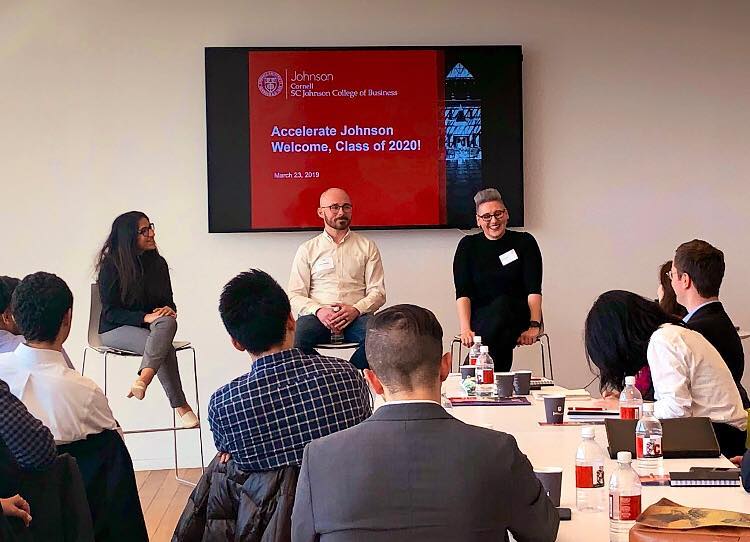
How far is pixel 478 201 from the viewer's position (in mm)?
6176

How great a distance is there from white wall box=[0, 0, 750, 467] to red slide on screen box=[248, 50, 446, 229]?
0.15 m

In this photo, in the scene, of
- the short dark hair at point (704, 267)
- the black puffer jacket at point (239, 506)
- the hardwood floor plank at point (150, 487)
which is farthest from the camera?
the hardwood floor plank at point (150, 487)

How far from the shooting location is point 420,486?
1917mm

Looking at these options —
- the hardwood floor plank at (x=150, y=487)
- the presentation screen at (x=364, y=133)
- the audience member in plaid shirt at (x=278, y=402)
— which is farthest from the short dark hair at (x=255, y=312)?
the presentation screen at (x=364, y=133)

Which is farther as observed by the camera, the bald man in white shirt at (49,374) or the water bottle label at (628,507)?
the bald man in white shirt at (49,374)

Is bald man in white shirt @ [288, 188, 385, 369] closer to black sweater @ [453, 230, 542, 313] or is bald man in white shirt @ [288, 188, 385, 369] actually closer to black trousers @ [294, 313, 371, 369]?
black trousers @ [294, 313, 371, 369]

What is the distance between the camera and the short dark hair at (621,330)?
11.6 feet

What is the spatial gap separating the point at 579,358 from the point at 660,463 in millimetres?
4236

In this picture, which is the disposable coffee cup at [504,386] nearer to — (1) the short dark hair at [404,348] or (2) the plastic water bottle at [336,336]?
(2) the plastic water bottle at [336,336]

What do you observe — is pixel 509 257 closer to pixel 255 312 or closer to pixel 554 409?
pixel 554 409

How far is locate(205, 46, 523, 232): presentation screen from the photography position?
21.4ft

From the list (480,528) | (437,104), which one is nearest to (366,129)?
(437,104)

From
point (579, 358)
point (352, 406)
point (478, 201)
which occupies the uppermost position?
point (478, 201)

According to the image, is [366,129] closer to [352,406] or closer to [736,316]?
[736,316]
